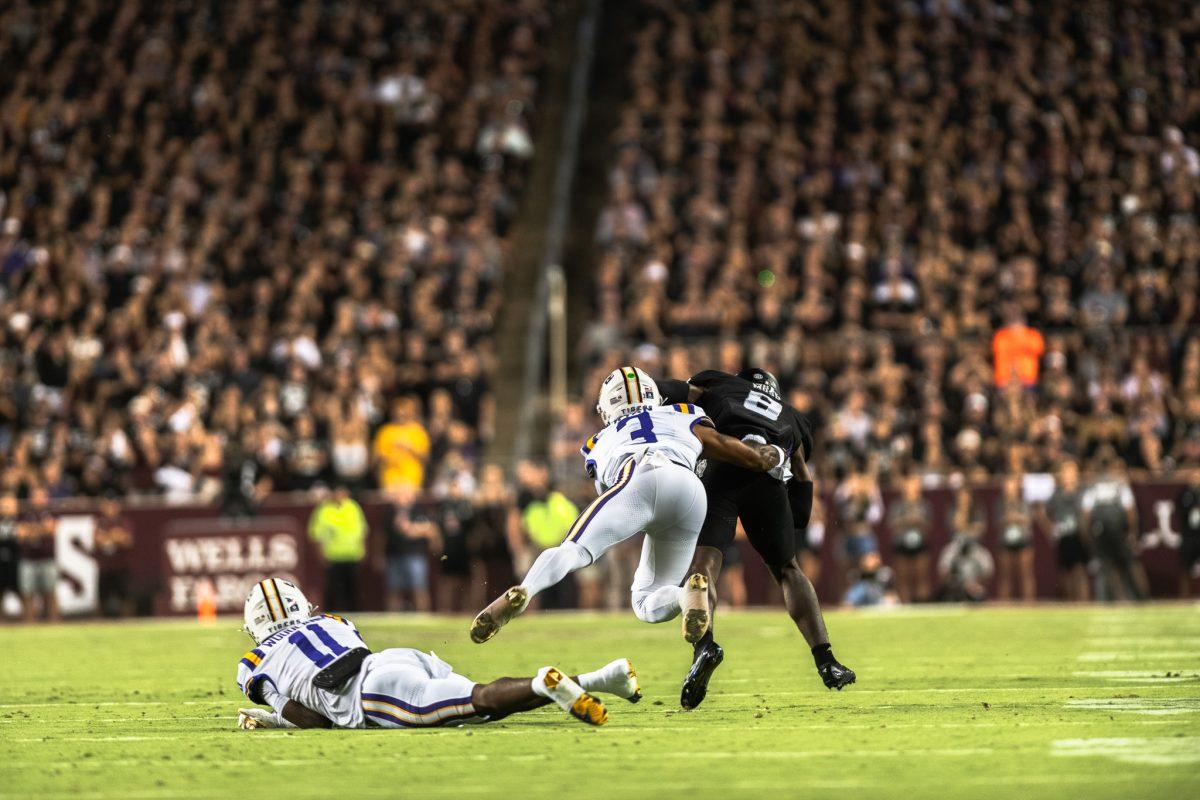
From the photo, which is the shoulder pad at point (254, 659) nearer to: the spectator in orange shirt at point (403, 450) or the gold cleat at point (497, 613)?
the gold cleat at point (497, 613)

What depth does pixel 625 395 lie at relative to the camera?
880 cm

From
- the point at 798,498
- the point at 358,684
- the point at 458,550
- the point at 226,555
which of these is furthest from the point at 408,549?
the point at 358,684

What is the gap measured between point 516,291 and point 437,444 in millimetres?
3552

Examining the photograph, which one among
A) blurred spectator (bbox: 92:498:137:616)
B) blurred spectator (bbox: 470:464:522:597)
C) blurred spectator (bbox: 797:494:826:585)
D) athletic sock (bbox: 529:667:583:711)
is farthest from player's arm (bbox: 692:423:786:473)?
blurred spectator (bbox: 92:498:137:616)

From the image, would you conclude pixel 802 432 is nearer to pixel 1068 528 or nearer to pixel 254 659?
pixel 254 659

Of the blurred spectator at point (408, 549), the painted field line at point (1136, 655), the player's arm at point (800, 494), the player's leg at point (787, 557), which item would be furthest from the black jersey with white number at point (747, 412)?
the blurred spectator at point (408, 549)

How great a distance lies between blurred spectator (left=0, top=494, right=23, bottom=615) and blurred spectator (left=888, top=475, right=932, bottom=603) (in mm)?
9355

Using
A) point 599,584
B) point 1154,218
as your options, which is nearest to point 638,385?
point 599,584

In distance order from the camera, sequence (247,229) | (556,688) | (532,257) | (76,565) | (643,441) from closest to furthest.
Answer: (556,688), (643,441), (76,565), (247,229), (532,257)

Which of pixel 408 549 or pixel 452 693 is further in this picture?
pixel 408 549

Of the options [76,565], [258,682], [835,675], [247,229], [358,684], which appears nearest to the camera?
[358,684]

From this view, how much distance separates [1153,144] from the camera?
2197cm

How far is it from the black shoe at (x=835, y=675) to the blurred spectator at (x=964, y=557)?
33.9ft

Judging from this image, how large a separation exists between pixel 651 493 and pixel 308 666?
5.32 ft
